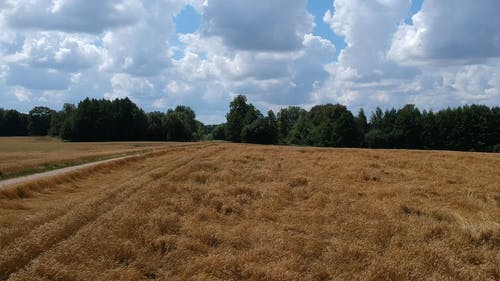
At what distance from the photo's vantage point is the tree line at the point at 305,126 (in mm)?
100062

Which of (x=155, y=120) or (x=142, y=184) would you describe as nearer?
(x=142, y=184)

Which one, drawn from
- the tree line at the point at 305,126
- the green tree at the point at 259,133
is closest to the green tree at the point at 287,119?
the tree line at the point at 305,126

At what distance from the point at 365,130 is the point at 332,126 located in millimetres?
15934

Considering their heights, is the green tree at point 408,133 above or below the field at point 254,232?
above

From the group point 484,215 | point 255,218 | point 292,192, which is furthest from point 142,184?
point 484,215

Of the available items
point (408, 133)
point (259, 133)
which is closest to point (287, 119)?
point (259, 133)

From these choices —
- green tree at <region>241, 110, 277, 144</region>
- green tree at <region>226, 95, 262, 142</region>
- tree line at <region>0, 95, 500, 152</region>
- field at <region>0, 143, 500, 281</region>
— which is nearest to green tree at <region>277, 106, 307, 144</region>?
tree line at <region>0, 95, 500, 152</region>

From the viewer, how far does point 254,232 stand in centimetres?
1131

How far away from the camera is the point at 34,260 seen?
8.24 meters

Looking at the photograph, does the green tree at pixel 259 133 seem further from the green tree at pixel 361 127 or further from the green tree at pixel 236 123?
the green tree at pixel 361 127

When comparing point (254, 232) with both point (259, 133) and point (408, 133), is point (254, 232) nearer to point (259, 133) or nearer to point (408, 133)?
point (408, 133)

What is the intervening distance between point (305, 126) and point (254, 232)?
132 meters

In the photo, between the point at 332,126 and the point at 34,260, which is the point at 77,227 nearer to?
the point at 34,260

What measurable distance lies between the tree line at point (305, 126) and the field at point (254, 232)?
290ft
